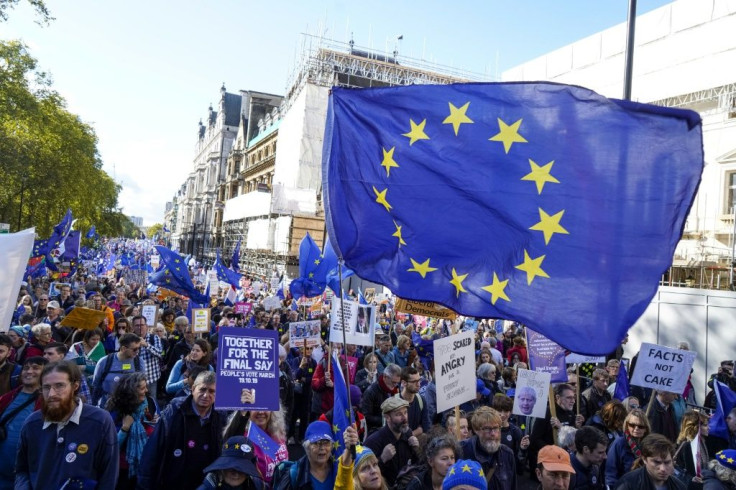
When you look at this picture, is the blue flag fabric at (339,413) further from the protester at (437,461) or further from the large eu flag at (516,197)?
the large eu flag at (516,197)

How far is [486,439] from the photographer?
5.24 metres

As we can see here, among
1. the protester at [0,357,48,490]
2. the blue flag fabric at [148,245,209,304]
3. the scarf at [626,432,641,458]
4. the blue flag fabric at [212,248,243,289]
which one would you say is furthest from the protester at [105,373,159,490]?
the blue flag fabric at [212,248,243,289]

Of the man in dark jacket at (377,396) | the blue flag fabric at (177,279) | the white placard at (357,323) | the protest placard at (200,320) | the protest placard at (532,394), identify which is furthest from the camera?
the blue flag fabric at (177,279)

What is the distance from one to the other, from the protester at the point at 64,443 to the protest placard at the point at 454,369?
8.66ft

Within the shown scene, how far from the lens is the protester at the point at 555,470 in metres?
4.38

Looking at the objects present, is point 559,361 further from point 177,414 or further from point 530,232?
point 177,414

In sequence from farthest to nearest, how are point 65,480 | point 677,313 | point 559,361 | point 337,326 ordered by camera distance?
1. point 677,313
2. point 337,326
3. point 559,361
4. point 65,480

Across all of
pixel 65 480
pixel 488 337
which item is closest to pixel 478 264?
pixel 65 480

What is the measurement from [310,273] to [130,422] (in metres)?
11.7

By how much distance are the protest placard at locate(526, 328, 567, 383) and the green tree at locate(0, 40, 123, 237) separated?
80.1 feet

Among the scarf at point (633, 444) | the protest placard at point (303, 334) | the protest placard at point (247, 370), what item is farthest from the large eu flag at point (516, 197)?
the protest placard at point (303, 334)

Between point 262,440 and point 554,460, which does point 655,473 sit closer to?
point 554,460

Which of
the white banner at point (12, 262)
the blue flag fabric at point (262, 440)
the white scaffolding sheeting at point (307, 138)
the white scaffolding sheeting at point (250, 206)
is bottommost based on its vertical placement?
the blue flag fabric at point (262, 440)

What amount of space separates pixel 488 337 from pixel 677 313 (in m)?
5.70
